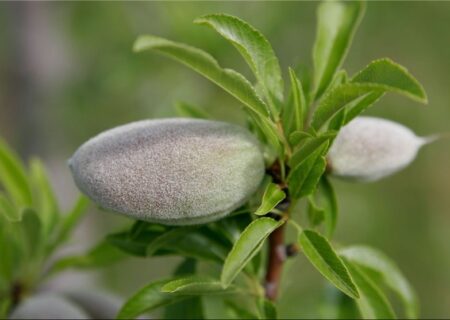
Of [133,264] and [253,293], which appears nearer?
[253,293]

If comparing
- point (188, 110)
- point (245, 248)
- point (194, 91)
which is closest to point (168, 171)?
point (245, 248)

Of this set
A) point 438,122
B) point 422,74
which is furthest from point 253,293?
point 422,74

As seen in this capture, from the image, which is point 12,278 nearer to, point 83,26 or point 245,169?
point 245,169

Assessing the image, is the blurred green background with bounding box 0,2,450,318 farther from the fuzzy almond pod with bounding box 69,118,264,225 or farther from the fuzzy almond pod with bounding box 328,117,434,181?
the fuzzy almond pod with bounding box 69,118,264,225

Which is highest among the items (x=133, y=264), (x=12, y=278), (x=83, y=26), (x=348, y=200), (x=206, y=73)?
(x=206, y=73)

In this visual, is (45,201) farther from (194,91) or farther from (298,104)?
(194,91)

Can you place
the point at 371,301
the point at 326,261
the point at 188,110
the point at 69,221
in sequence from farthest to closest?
the point at 69,221 < the point at 188,110 < the point at 371,301 < the point at 326,261

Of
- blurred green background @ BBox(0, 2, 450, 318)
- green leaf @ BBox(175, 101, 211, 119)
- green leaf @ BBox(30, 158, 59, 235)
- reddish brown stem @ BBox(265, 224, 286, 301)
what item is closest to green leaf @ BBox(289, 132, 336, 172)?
reddish brown stem @ BBox(265, 224, 286, 301)
